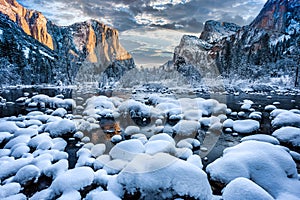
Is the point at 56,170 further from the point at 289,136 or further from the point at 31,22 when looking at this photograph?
the point at 31,22

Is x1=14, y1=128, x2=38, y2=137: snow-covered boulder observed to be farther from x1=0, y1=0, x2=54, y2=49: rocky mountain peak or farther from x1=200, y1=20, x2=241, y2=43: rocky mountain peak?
x1=200, y1=20, x2=241, y2=43: rocky mountain peak

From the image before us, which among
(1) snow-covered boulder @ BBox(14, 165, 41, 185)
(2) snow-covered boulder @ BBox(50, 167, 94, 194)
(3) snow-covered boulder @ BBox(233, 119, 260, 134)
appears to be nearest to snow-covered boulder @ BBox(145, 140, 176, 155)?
(2) snow-covered boulder @ BBox(50, 167, 94, 194)

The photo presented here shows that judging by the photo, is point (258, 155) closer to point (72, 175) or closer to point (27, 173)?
point (72, 175)

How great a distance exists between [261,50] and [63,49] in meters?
106

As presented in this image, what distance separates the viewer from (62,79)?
6544 cm

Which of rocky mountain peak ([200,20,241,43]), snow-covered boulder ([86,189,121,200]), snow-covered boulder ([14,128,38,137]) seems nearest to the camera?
snow-covered boulder ([86,189,121,200])

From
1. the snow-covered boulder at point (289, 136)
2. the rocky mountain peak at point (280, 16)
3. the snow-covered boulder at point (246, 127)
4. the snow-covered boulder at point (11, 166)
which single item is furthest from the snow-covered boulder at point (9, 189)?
the rocky mountain peak at point (280, 16)

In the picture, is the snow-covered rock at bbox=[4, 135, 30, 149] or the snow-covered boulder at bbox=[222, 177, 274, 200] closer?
the snow-covered boulder at bbox=[222, 177, 274, 200]

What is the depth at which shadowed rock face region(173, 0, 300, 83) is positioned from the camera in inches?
2185

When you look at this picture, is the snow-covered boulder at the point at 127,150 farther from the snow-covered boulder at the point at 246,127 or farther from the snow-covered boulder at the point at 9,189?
the snow-covered boulder at the point at 246,127

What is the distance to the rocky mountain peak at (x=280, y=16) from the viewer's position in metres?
76.1

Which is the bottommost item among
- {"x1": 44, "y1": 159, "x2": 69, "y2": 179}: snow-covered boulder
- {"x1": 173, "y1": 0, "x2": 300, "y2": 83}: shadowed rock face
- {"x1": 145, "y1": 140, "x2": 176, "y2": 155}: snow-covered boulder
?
{"x1": 44, "y1": 159, "x2": 69, "y2": 179}: snow-covered boulder

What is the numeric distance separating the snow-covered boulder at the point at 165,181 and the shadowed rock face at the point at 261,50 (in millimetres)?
46975

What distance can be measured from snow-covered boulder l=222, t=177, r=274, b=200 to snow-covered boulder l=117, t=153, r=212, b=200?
41 centimetres
